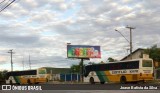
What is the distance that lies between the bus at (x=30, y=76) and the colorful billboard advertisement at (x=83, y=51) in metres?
16.6

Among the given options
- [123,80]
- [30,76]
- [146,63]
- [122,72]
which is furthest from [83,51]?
[146,63]

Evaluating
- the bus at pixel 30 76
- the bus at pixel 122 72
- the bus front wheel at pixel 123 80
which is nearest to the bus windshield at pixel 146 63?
the bus at pixel 122 72

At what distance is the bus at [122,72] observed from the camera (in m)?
46.7

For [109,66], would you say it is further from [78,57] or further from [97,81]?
[78,57]

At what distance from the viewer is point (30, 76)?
6894 cm

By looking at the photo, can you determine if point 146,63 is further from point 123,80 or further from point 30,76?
point 30,76

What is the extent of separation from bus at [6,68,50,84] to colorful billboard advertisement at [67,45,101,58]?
16629 millimetres

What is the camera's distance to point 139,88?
25.4 meters

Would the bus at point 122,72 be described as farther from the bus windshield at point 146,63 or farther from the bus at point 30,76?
the bus at point 30,76

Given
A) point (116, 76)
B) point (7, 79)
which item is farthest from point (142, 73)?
point (7, 79)

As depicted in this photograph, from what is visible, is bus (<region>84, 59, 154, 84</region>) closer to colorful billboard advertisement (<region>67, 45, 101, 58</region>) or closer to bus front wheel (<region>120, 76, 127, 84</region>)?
bus front wheel (<region>120, 76, 127, 84</region>)

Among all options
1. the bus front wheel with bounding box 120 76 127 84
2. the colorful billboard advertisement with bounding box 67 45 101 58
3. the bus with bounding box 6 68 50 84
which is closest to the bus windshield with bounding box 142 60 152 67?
the bus front wheel with bounding box 120 76 127 84

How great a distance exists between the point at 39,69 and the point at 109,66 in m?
18.8

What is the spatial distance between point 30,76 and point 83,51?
23179mm
